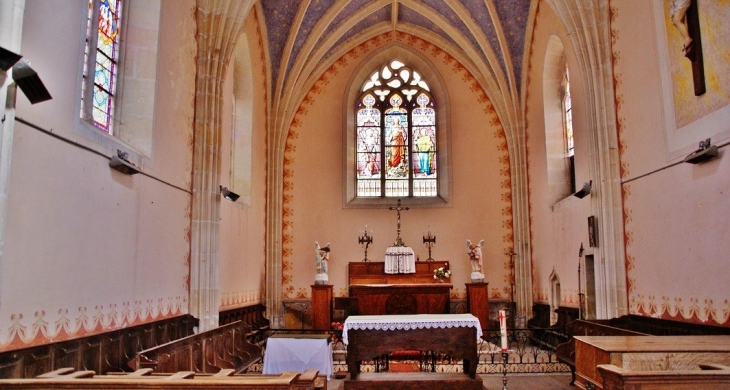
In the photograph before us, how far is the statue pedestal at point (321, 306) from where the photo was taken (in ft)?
50.7

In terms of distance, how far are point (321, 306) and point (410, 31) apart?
825cm

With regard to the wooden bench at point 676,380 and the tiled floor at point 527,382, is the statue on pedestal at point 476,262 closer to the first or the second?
the tiled floor at point 527,382

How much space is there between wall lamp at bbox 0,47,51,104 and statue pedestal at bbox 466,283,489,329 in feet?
38.4

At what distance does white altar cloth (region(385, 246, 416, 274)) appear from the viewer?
1570cm

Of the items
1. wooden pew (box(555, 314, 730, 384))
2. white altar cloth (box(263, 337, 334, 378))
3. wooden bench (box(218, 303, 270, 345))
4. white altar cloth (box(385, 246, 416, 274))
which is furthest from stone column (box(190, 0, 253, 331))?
white altar cloth (box(385, 246, 416, 274))

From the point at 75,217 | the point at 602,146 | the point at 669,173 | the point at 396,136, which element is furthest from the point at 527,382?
the point at 396,136

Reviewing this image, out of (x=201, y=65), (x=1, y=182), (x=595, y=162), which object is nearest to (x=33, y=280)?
(x=1, y=182)

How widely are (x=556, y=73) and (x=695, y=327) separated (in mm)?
8231

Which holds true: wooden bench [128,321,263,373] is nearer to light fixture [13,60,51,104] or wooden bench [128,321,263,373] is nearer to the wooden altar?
light fixture [13,60,51,104]

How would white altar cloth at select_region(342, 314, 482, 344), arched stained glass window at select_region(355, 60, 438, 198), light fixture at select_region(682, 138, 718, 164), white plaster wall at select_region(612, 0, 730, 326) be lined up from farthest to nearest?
arched stained glass window at select_region(355, 60, 438, 198) < white altar cloth at select_region(342, 314, 482, 344) < white plaster wall at select_region(612, 0, 730, 326) < light fixture at select_region(682, 138, 718, 164)

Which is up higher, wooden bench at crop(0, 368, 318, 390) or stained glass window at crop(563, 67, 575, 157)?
stained glass window at crop(563, 67, 575, 157)

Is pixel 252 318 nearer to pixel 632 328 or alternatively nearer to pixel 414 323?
pixel 414 323

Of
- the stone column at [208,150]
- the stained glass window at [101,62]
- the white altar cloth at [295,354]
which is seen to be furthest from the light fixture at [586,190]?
the stained glass window at [101,62]

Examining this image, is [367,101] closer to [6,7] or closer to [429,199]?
[429,199]
